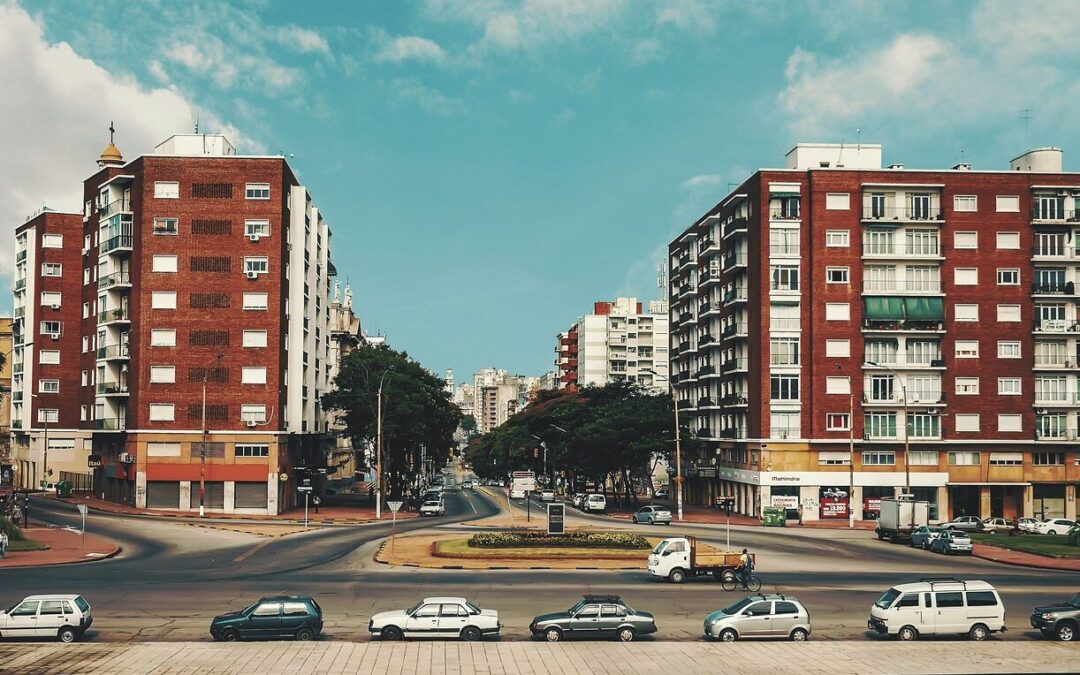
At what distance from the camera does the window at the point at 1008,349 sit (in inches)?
3595

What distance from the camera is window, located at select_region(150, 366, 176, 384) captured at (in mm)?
87375

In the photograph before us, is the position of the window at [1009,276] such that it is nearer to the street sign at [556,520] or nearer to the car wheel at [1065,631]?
the street sign at [556,520]

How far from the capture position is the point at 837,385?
90938 millimetres

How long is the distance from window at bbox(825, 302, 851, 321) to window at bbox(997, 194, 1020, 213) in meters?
17.5

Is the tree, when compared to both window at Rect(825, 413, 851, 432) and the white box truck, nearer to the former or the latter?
window at Rect(825, 413, 851, 432)

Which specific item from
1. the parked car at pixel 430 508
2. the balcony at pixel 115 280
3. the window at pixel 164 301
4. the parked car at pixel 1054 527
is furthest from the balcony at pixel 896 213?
the balcony at pixel 115 280

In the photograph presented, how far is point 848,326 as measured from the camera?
91.4 m

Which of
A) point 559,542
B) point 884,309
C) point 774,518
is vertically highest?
point 884,309

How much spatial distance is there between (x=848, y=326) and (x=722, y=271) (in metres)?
17.7

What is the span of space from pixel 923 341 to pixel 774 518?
2495 centimetres

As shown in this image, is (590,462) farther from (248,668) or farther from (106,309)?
(248,668)

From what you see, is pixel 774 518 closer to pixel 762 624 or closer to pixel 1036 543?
pixel 1036 543

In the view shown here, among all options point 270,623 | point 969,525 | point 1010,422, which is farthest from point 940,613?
point 1010,422

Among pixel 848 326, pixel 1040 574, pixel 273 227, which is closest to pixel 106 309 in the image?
pixel 273 227
